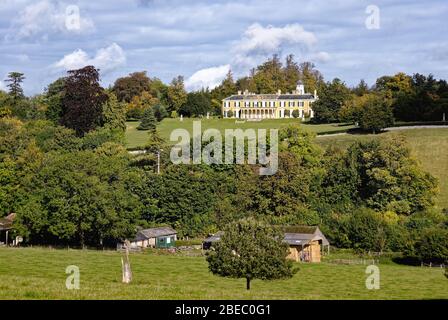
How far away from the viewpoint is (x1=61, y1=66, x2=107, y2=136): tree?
301ft

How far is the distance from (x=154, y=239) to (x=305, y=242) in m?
13.9

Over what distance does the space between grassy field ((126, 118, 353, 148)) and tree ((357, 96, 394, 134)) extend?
533cm

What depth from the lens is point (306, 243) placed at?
178 ft

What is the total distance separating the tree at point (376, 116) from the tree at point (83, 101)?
116 feet

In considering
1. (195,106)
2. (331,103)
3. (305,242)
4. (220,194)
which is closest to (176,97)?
(195,106)

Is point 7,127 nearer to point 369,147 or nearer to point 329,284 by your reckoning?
point 369,147

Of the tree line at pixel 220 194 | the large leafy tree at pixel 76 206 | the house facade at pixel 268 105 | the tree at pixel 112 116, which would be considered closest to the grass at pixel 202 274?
the large leafy tree at pixel 76 206

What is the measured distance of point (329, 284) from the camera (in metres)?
41.3

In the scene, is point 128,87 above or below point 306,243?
above

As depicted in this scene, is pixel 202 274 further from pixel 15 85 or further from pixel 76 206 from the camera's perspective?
pixel 15 85

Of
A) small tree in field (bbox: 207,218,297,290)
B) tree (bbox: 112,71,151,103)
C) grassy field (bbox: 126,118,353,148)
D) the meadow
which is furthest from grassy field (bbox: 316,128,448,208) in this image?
tree (bbox: 112,71,151,103)

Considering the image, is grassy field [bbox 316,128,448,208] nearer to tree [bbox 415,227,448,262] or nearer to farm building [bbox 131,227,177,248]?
tree [bbox 415,227,448,262]
